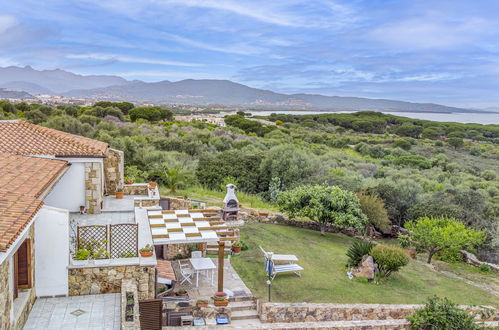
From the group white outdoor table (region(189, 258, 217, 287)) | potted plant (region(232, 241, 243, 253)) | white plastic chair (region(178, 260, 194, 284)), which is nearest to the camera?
white outdoor table (region(189, 258, 217, 287))

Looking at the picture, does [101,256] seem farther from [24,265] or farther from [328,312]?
[328,312]

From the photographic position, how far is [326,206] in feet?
66.2

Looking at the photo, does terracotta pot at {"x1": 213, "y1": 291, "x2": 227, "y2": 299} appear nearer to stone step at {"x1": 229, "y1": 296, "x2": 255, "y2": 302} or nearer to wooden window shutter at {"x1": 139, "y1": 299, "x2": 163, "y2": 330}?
stone step at {"x1": 229, "y1": 296, "x2": 255, "y2": 302}

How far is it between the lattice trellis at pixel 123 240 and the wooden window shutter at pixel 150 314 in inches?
52.9

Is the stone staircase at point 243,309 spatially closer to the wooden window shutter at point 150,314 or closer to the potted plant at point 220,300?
the potted plant at point 220,300

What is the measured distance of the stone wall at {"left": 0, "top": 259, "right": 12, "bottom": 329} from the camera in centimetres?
668

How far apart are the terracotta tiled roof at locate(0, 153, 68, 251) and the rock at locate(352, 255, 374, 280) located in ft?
36.2

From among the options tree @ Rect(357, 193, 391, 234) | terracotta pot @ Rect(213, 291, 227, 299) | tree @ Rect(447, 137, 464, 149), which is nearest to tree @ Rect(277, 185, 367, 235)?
tree @ Rect(357, 193, 391, 234)

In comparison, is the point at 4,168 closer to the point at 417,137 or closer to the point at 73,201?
the point at 73,201

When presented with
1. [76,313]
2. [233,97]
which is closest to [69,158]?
[76,313]

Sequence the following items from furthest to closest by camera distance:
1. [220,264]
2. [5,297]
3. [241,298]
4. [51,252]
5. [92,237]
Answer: [241,298] → [220,264] → [92,237] → [51,252] → [5,297]

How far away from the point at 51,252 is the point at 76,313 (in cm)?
163

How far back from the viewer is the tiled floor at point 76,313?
8.09 meters

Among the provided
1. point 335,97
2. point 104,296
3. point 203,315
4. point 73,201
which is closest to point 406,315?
point 203,315
